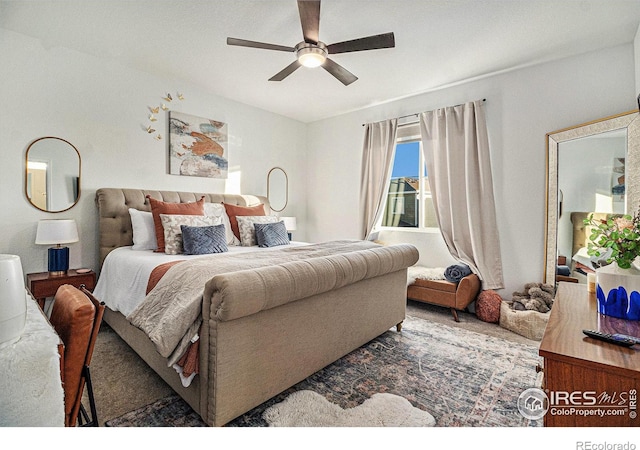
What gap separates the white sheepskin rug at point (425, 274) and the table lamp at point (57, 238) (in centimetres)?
336

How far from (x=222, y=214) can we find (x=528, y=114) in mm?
3422

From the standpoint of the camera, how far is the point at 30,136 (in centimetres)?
278

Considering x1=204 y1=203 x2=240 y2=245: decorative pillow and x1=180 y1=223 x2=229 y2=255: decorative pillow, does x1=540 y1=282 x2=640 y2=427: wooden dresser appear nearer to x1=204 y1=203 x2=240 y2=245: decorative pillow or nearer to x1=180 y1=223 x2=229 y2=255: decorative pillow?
x1=180 y1=223 x2=229 y2=255: decorative pillow

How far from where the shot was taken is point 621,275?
1.36m

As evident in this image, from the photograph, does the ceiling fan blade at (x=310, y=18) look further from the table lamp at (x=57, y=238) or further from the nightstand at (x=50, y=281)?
the nightstand at (x=50, y=281)

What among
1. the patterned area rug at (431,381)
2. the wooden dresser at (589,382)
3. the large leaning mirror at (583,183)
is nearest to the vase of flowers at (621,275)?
the wooden dresser at (589,382)

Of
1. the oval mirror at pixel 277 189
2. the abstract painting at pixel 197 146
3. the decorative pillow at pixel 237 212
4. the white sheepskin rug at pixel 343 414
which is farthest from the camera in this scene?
the oval mirror at pixel 277 189

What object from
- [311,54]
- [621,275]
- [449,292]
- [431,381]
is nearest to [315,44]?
[311,54]

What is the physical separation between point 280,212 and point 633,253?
4.20m

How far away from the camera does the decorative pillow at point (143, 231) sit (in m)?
2.98

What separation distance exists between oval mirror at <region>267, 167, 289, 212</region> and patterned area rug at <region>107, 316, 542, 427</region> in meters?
2.75

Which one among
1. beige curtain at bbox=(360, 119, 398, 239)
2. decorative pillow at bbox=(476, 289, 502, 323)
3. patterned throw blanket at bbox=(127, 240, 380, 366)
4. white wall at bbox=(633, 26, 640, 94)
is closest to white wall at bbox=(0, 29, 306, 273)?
patterned throw blanket at bbox=(127, 240, 380, 366)
